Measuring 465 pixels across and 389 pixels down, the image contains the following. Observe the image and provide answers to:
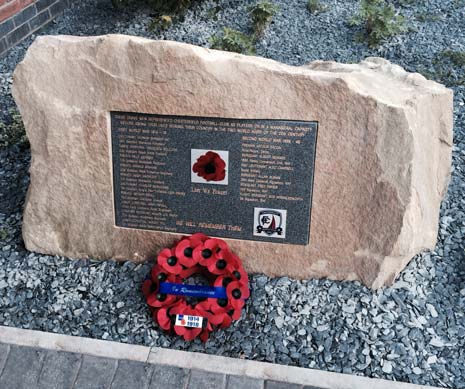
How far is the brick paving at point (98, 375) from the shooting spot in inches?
115

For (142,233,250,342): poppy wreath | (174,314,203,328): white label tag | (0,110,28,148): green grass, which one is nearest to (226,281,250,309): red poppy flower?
(142,233,250,342): poppy wreath

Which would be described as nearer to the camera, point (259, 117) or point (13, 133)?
point (259, 117)

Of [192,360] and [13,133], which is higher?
[13,133]

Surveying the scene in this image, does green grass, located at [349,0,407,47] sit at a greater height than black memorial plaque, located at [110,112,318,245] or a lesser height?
greater

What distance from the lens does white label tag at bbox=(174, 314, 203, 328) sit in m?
3.21

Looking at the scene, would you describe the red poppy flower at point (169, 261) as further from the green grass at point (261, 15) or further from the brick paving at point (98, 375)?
the green grass at point (261, 15)

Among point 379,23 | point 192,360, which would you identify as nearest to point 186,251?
point 192,360

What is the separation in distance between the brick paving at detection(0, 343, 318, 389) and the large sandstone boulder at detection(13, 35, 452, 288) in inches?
31.2

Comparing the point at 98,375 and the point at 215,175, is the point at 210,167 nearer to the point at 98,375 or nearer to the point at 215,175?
the point at 215,175

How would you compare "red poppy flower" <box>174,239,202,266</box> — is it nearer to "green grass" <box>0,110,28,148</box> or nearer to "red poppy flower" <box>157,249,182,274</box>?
"red poppy flower" <box>157,249,182,274</box>

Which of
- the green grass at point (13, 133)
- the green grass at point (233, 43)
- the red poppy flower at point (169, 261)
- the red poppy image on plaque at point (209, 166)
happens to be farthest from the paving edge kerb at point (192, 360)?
the green grass at point (233, 43)

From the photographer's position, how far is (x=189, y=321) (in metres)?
3.22

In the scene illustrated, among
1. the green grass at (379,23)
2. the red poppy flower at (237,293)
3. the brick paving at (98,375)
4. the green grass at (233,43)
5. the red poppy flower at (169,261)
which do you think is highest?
the green grass at (379,23)

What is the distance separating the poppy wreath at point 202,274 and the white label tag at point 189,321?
13 mm
